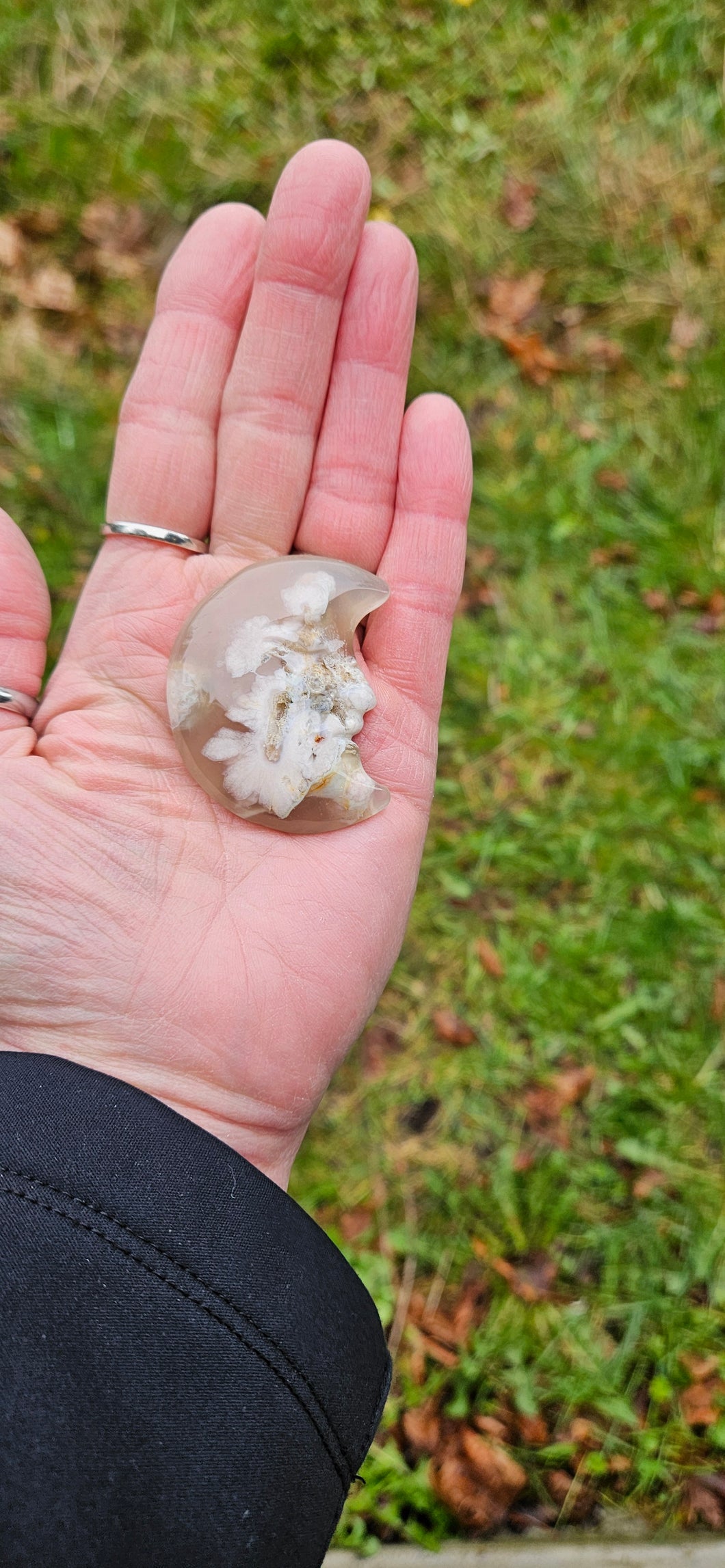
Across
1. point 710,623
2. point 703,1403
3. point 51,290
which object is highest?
point 51,290

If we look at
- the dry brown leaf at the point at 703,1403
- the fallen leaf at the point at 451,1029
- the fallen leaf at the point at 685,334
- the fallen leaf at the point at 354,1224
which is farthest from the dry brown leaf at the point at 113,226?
the dry brown leaf at the point at 703,1403


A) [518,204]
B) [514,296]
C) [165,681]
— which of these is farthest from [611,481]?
[165,681]

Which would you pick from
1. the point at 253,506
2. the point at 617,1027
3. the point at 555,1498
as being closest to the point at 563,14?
the point at 253,506

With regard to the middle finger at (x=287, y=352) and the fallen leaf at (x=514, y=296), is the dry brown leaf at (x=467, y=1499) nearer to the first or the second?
the middle finger at (x=287, y=352)

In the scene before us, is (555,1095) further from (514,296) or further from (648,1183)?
(514,296)

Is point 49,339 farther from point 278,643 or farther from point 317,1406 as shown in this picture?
point 317,1406

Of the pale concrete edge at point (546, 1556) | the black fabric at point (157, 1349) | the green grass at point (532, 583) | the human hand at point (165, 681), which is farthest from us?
the green grass at point (532, 583)

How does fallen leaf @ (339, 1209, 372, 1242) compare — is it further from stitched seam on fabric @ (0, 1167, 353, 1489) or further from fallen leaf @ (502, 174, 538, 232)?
fallen leaf @ (502, 174, 538, 232)
